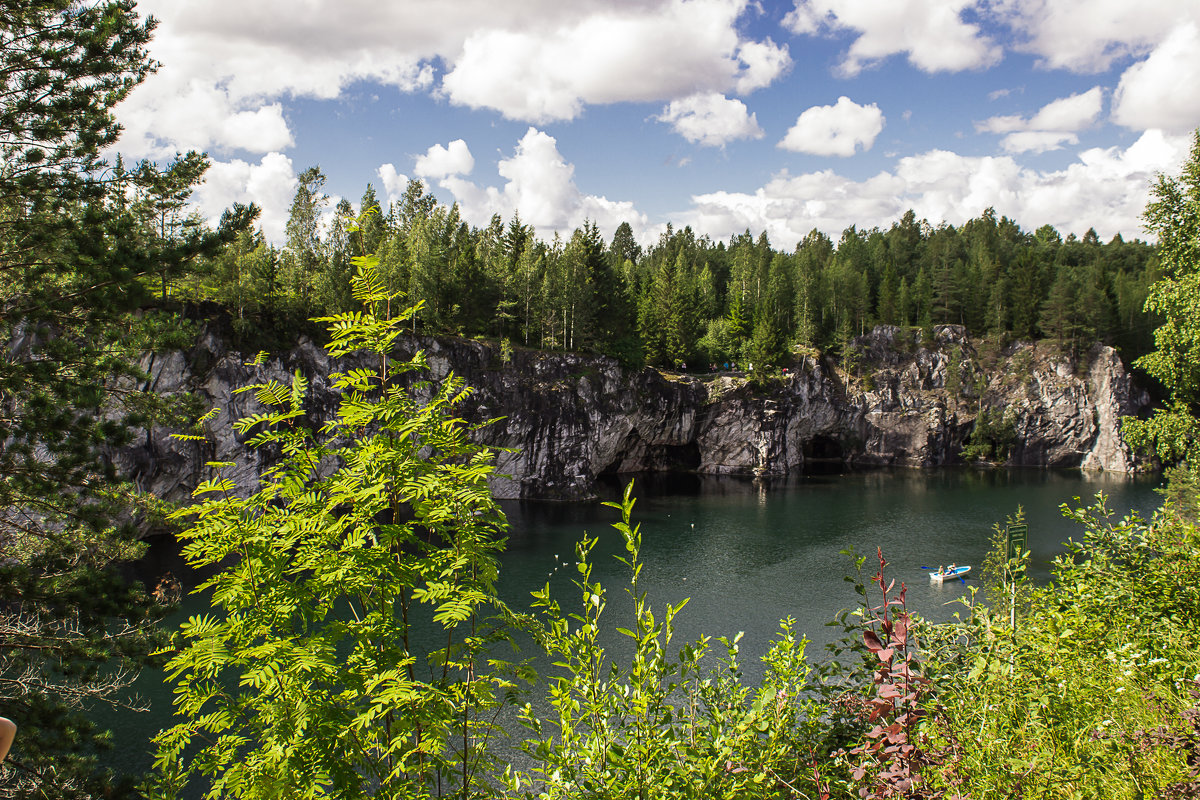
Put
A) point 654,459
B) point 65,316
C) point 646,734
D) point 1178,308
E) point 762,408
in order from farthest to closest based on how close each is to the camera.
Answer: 1. point 654,459
2. point 762,408
3. point 1178,308
4. point 65,316
5. point 646,734

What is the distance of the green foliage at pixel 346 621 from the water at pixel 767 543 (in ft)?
52.9

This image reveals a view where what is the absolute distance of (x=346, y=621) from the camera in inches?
Result: 153

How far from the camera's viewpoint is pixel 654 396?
56031 millimetres

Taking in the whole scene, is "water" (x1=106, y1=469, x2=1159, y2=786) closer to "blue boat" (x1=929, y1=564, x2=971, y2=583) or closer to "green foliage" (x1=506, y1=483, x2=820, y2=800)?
"blue boat" (x1=929, y1=564, x2=971, y2=583)

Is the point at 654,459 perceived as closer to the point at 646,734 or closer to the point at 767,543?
the point at 767,543

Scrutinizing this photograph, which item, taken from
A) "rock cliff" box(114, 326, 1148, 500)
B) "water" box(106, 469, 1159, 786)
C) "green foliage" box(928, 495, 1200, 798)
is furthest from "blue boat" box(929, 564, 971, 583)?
"green foliage" box(928, 495, 1200, 798)

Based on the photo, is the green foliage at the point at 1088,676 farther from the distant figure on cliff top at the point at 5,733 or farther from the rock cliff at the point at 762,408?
the rock cliff at the point at 762,408

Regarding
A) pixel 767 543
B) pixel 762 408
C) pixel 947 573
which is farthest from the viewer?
pixel 762 408

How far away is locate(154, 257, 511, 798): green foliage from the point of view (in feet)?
10.9

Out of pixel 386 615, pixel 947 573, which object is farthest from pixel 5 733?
pixel 947 573

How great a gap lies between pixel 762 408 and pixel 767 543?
25350mm

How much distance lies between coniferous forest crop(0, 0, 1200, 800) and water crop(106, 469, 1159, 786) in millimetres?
11100

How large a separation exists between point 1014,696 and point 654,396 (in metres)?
52.9

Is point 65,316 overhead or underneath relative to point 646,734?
overhead
